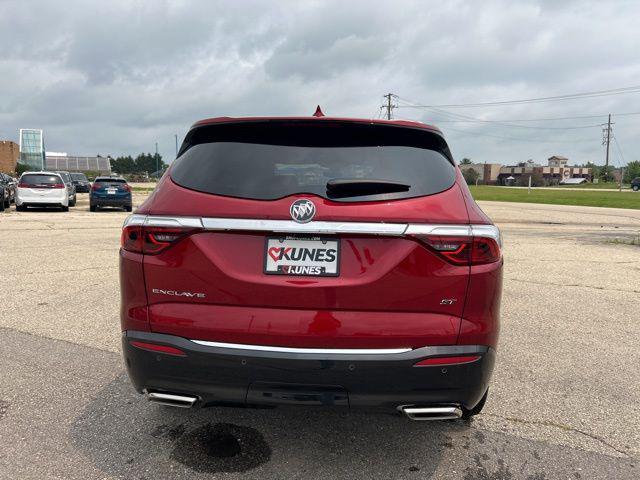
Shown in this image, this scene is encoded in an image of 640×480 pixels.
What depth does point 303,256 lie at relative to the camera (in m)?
2.37

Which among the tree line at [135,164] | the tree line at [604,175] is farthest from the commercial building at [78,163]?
the tree line at [604,175]

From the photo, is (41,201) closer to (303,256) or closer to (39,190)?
(39,190)

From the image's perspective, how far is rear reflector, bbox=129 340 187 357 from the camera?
2.43m

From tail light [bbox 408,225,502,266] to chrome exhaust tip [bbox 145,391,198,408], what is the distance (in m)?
1.32

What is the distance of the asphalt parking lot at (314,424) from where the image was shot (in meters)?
2.75

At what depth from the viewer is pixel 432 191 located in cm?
249

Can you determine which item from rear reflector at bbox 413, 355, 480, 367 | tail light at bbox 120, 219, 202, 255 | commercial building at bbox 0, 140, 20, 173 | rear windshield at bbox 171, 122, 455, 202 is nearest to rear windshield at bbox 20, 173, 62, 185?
rear windshield at bbox 171, 122, 455, 202

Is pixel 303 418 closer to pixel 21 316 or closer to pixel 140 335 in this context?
pixel 140 335

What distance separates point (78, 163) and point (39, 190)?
112 m

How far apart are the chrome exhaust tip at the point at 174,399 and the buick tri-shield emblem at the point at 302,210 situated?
1.01 m

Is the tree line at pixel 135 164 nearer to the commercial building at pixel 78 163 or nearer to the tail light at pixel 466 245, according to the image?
the commercial building at pixel 78 163

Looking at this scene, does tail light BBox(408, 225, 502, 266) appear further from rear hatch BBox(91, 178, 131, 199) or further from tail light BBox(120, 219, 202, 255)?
rear hatch BBox(91, 178, 131, 199)

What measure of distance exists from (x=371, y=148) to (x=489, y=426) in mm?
1909

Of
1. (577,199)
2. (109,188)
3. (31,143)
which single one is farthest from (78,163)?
(109,188)
